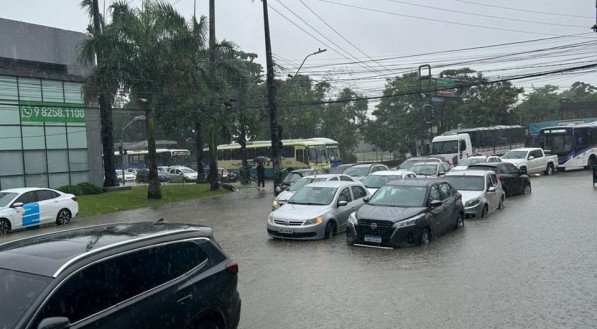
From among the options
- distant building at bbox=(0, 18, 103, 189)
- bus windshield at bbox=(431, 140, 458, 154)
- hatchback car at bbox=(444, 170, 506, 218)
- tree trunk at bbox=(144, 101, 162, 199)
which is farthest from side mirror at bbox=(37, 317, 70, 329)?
bus windshield at bbox=(431, 140, 458, 154)

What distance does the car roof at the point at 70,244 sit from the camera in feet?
14.5

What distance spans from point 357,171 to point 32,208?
45.7ft

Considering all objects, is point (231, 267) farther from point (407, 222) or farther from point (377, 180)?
point (377, 180)

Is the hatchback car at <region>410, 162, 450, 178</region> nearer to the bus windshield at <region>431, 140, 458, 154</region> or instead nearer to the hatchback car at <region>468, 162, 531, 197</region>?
the hatchback car at <region>468, 162, 531, 197</region>

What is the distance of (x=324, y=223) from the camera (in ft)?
46.7

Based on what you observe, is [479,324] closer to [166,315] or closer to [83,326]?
[166,315]

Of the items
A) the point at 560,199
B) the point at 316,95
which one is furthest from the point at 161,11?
the point at 316,95

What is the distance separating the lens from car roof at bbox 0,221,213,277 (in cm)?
441

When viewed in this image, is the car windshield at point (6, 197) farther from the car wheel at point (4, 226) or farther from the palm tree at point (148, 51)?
the palm tree at point (148, 51)

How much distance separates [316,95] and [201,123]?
114 ft

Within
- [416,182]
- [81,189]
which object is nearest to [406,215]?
[416,182]

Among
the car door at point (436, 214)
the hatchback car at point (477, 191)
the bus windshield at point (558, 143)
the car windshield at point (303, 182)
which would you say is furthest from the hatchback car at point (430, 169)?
the bus windshield at point (558, 143)

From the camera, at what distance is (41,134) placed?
30516 mm

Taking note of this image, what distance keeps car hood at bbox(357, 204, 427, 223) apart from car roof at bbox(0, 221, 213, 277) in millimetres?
7400
